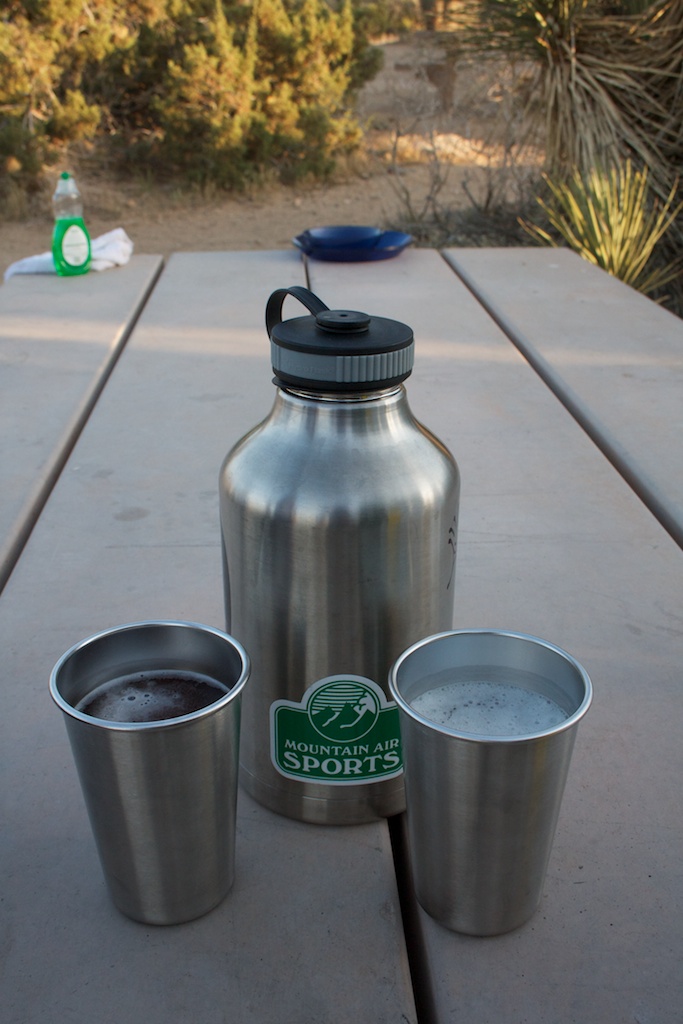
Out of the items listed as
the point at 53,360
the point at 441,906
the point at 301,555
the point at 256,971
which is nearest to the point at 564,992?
the point at 441,906

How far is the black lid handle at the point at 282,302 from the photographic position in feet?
2.56

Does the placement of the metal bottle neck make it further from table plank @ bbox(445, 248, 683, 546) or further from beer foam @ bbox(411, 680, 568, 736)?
table plank @ bbox(445, 248, 683, 546)

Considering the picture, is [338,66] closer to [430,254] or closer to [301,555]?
[430,254]

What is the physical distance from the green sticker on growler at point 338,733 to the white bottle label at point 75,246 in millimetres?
2460

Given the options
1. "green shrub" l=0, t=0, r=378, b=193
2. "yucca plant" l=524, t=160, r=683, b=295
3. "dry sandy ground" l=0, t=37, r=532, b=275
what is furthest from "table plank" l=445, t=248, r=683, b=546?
"green shrub" l=0, t=0, r=378, b=193

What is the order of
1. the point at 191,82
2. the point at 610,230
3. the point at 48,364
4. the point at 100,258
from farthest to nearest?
the point at 191,82
the point at 610,230
the point at 100,258
the point at 48,364

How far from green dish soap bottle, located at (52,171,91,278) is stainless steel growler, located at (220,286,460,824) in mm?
2305

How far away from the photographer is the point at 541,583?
1.27m

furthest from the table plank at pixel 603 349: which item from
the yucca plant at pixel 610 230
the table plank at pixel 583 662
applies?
the yucca plant at pixel 610 230

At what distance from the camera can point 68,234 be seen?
9.64ft

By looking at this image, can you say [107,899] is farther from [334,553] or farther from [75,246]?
[75,246]

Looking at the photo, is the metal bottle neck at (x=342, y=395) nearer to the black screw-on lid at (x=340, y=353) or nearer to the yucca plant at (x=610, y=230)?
the black screw-on lid at (x=340, y=353)

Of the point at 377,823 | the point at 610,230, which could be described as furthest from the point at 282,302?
the point at 610,230

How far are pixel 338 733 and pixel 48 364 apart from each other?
1635mm
